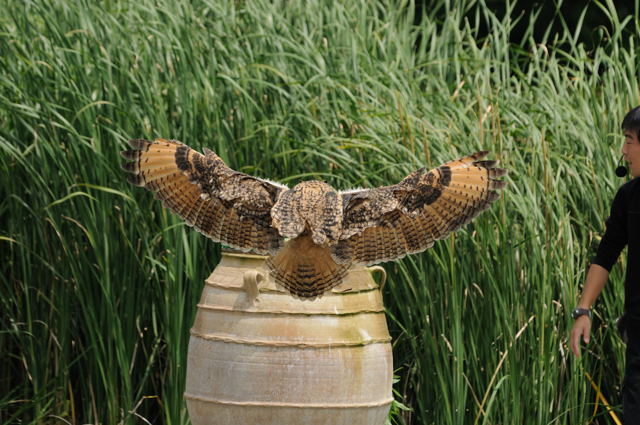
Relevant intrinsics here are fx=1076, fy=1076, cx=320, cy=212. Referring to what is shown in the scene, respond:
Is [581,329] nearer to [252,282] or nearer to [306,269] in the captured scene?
[306,269]

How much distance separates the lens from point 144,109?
14.4ft

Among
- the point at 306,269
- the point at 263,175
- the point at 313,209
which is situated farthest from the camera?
the point at 263,175

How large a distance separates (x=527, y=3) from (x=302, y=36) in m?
4.84

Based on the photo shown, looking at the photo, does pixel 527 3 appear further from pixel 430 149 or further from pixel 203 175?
pixel 203 175

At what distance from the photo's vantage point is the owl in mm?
2932

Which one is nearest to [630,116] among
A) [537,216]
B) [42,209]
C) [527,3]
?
[537,216]

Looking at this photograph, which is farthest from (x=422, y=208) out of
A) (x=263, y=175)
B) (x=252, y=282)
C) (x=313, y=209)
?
(x=263, y=175)

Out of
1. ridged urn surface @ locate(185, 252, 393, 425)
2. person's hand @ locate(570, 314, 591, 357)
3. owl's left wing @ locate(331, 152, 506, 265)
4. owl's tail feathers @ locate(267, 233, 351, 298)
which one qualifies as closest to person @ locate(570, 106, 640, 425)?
person's hand @ locate(570, 314, 591, 357)

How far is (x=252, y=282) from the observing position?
10.8 ft

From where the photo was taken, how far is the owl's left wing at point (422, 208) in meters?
3.01

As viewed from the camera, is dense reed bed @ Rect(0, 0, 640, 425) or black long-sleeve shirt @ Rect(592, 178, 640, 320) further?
dense reed bed @ Rect(0, 0, 640, 425)

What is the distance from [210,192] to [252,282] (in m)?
0.33

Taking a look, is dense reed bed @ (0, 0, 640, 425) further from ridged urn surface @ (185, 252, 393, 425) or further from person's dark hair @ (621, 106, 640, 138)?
person's dark hair @ (621, 106, 640, 138)

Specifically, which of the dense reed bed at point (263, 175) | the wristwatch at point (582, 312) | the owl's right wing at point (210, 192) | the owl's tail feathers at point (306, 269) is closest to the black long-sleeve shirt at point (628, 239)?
the wristwatch at point (582, 312)
